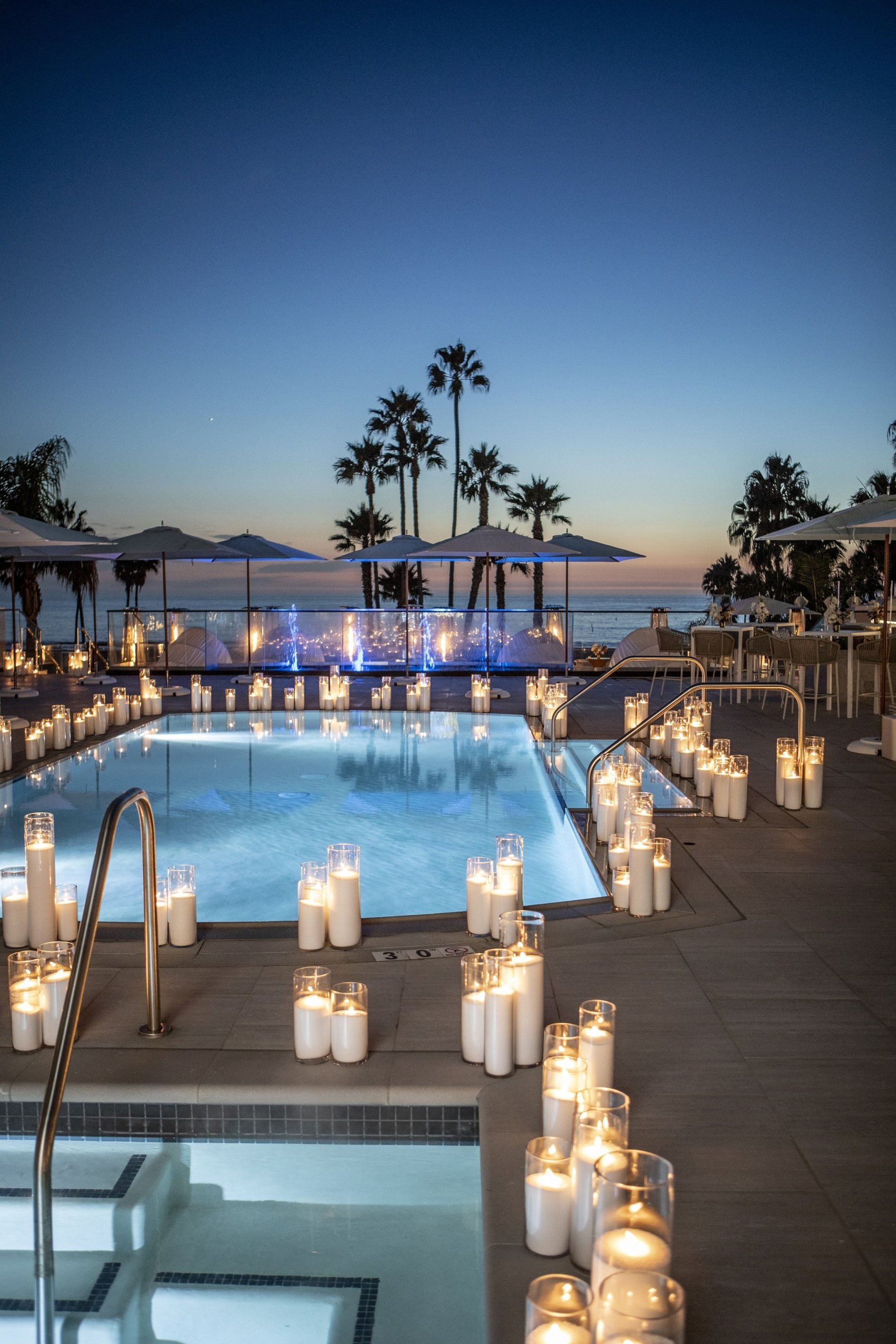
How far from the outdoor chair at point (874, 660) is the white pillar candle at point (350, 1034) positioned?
24.6 feet

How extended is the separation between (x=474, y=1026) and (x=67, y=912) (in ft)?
6.39

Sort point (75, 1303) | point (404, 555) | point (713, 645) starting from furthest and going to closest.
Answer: point (404, 555)
point (713, 645)
point (75, 1303)

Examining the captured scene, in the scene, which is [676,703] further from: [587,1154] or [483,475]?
[483,475]

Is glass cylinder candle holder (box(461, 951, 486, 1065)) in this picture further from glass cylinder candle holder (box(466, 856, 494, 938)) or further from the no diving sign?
glass cylinder candle holder (box(466, 856, 494, 938))

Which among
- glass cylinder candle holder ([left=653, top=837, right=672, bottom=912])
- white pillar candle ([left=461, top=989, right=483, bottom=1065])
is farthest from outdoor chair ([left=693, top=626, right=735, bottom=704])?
white pillar candle ([left=461, top=989, right=483, bottom=1065])

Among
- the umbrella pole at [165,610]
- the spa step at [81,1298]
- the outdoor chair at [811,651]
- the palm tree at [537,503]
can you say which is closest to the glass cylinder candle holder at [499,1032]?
the spa step at [81,1298]

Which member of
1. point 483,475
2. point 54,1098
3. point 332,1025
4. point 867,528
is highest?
point 483,475

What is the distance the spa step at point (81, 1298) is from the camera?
222cm

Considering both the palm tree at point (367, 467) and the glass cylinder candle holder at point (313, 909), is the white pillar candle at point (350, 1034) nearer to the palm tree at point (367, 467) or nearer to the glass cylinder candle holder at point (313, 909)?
the glass cylinder candle holder at point (313, 909)

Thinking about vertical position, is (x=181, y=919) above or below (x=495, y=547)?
below

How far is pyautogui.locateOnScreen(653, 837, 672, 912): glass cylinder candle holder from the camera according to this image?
4.36 m

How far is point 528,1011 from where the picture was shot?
2.92 meters

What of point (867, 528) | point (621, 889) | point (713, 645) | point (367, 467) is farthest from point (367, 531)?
point (621, 889)

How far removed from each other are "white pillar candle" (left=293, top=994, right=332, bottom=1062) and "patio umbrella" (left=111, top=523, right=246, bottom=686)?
11840 mm
